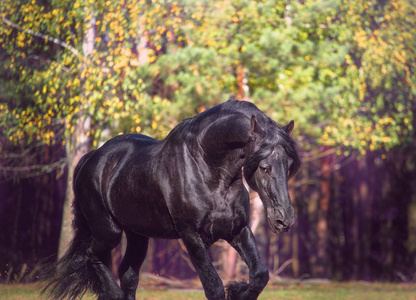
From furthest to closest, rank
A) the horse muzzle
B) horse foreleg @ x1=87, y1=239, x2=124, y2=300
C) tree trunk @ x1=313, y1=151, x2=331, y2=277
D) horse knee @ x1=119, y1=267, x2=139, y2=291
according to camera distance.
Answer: tree trunk @ x1=313, y1=151, x2=331, y2=277 → horse knee @ x1=119, y1=267, x2=139, y2=291 → horse foreleg @ x1=87, y1=239, x2=124, y2=300 → the horse muzzle

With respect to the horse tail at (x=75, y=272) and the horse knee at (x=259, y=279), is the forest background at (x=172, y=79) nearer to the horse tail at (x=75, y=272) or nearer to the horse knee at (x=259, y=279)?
the horse tail at (x=75, y=272)

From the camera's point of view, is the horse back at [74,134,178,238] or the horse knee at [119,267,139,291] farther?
the horse knee at [119,267,139,291]

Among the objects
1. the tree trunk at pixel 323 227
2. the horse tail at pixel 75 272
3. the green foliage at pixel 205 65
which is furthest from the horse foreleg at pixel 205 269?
the tree trunk at pixel 323 227

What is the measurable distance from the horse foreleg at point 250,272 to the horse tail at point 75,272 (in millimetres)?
1712

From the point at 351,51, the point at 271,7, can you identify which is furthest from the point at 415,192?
the point at 271,7

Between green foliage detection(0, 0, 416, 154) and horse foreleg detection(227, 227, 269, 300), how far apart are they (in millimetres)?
6599

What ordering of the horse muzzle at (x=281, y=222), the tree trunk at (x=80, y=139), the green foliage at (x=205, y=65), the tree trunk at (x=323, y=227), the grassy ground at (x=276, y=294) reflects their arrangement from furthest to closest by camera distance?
the tree trunk at (x=323, y=227)
the tree trunk at (x=80, y=139)
the green foliage at (x=205, y=65)
the grassy ground at (x=276, y=294)
the horse muzzle at (x=281, y=222)

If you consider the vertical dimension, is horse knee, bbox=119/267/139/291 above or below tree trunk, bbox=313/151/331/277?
above

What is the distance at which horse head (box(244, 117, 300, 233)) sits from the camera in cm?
378

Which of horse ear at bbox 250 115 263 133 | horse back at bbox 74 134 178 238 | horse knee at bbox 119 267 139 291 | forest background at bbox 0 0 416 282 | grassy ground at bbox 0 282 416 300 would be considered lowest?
grassy ground at bbox 0 282 416 300

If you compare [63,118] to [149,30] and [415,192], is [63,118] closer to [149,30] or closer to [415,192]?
[149,30]

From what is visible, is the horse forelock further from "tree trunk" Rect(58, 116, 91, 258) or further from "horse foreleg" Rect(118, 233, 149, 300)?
"tree trunk" Rect(58, 116, 91, 258)

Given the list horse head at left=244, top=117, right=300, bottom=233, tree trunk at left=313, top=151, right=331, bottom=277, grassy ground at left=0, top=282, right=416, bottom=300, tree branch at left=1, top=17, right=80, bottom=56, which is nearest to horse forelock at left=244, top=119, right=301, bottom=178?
horse head at left=244, top=117, right=300, bottom=233

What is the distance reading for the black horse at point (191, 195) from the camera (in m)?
3.92
